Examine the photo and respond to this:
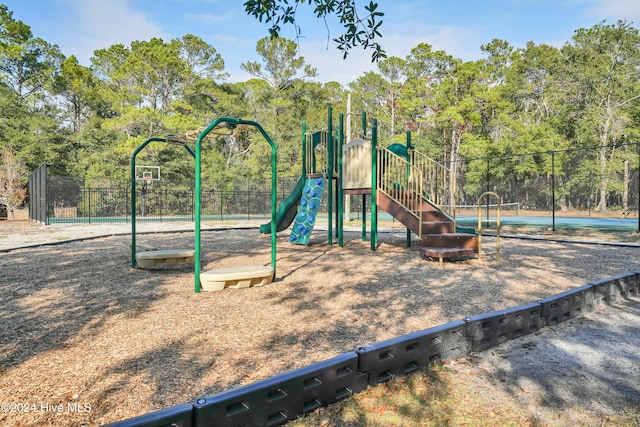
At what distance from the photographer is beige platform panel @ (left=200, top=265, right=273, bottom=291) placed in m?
5.39

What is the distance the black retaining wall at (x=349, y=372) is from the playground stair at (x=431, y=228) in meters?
3.57

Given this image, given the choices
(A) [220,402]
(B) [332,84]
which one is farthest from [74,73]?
(A) [220,402]

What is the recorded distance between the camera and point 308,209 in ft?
34.2

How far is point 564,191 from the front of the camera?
1237 inches

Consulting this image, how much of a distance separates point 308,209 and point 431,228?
10.7 ft

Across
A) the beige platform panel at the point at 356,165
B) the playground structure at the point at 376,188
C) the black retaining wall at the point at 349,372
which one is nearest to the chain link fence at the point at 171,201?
the playground structure at the point at 376,188

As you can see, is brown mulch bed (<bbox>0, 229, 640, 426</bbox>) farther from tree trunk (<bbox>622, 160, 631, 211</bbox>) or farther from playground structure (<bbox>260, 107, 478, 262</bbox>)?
tree trunk (<bbox>622, 160, 631, 211</bbox>)

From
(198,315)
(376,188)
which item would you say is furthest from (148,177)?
(198,315)

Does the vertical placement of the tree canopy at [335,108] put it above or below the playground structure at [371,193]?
above

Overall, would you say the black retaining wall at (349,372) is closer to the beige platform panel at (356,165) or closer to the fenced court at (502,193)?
the beige platform panel at (356,165)

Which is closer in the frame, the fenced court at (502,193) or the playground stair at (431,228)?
the playground stair at (431,228)

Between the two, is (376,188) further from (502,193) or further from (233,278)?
(502,193)

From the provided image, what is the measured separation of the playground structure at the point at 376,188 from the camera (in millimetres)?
8898

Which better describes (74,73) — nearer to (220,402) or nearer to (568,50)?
(220,402)
